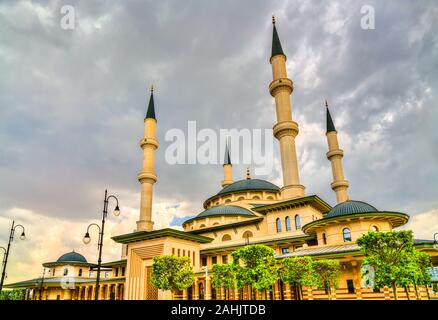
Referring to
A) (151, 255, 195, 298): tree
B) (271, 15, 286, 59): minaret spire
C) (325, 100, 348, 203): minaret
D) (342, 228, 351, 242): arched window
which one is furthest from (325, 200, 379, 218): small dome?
(271, 15, 286, 59): minaret spire

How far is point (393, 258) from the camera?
20047 millimetres

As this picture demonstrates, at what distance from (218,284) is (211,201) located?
34201 mm

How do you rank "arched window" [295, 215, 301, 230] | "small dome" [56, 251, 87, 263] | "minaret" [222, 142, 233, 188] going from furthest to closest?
"minaret" [222, 142, 233, 188]
"small dome" [56, 251, 87, 263]
"arched window" [295, 215, 301, 230]

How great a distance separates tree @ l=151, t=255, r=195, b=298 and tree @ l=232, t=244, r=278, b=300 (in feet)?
24.8

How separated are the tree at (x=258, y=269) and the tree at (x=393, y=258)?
6.69 meters

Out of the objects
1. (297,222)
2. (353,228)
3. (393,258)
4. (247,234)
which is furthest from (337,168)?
(393,258)

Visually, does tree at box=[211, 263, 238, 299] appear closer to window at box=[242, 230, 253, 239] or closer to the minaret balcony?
window at box=[242, 230, 253, 239]

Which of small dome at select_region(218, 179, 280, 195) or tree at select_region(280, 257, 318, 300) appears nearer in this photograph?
tree at select_region(280, 257, 318, 300)

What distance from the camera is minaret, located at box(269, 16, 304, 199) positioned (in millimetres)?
40812

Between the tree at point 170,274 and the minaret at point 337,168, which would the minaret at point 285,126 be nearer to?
the minaret at point 337,168

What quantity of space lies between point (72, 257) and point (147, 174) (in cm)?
2735

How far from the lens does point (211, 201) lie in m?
61.9
